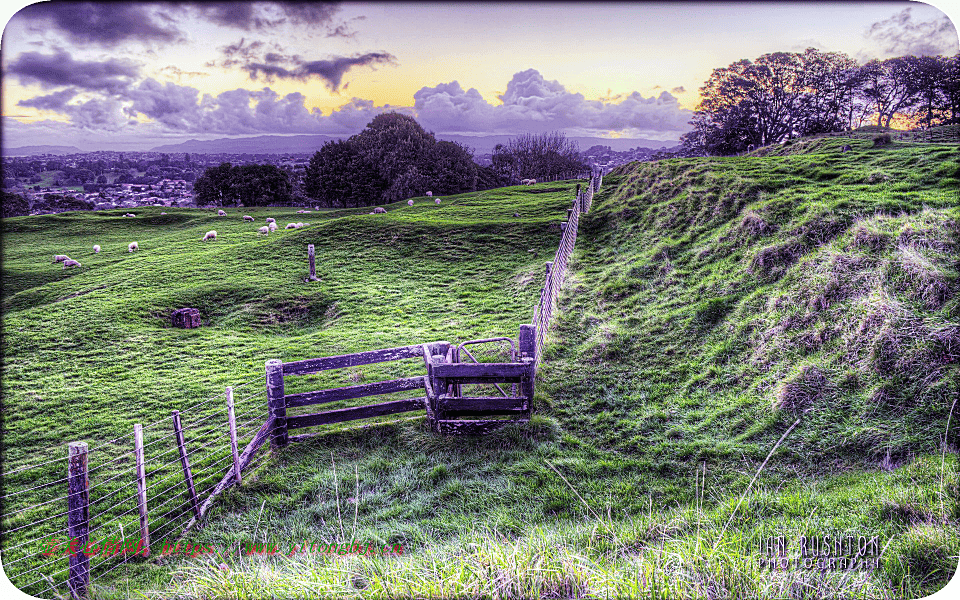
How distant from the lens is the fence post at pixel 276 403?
614 cm

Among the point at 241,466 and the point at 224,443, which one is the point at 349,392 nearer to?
the point at 241,466

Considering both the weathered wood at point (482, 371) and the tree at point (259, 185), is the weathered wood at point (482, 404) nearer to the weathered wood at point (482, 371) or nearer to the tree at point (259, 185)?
the weathered wood at point (482, 371)

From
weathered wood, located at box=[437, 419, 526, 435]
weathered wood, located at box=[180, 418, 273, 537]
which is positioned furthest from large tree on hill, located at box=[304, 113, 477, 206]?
weathered wood, located at box=[437, 419, 526, 435]

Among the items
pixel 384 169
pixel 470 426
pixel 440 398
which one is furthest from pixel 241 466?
pixel 384 169

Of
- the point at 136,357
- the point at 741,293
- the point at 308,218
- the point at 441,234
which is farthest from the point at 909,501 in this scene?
the point at 308,218

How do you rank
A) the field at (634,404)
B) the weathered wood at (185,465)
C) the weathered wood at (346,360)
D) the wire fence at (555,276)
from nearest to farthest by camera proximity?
the field at (634,404) < the weathered wood at (185,465) < the weathered wood at (346,360) < the wire fence at (555,276)

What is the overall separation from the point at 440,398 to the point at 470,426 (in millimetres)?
585

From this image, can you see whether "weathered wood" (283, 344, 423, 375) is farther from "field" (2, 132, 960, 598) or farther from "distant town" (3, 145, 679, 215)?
"distant town" (3, 145, 679, 215)

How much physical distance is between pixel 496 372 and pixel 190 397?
21.7 feet

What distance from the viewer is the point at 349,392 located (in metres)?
6.50

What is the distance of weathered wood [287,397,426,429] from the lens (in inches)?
250

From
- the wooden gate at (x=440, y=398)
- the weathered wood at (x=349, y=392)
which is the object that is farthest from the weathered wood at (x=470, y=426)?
the weathered wood at (x=349, y=392)

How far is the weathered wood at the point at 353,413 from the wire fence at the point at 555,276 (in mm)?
2275

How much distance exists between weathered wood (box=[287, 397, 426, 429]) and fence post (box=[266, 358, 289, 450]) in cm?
14
